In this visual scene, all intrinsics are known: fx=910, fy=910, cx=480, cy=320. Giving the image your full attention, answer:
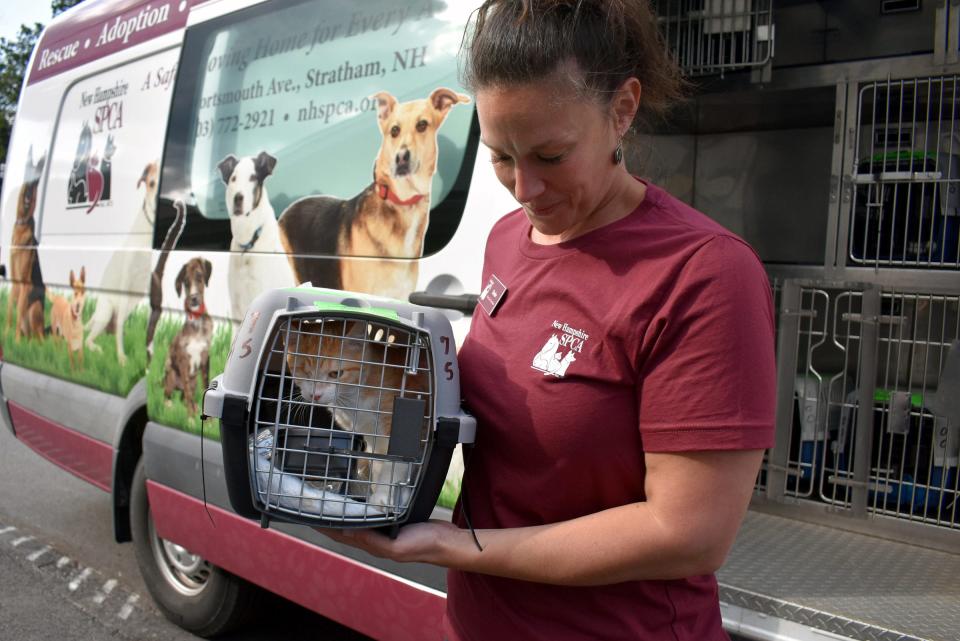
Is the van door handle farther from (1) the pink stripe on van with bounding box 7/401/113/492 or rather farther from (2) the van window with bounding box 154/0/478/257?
(1) the pink stripe on van with bounding box 7/401/113/492

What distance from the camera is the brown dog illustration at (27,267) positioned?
4.61 meters

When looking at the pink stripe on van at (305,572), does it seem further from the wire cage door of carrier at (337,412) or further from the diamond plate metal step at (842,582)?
the wire cage door of carrier at (337,412)

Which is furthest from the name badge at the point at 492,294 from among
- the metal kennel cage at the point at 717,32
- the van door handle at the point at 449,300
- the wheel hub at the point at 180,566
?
the wheel hub at the point at 180,566

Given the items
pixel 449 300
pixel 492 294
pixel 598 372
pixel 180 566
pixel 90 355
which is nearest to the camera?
pixel 598 372

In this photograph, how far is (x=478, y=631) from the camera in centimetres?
138

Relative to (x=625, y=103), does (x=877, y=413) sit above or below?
below

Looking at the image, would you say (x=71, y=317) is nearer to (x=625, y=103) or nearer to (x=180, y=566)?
(x=180, y=566)

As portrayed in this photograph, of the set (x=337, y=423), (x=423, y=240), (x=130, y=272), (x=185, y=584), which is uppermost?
(x=423, y=240)

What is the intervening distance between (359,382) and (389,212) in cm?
132

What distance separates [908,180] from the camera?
10.1ft

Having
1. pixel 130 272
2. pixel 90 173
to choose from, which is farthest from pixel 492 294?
pixel 90 173

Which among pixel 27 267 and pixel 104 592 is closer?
pixel 104 592

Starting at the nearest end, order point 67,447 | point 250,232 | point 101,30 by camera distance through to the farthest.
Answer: point 250,232 < point 101,30 < point 67,447

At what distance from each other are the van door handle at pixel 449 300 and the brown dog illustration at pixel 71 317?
2311mm
